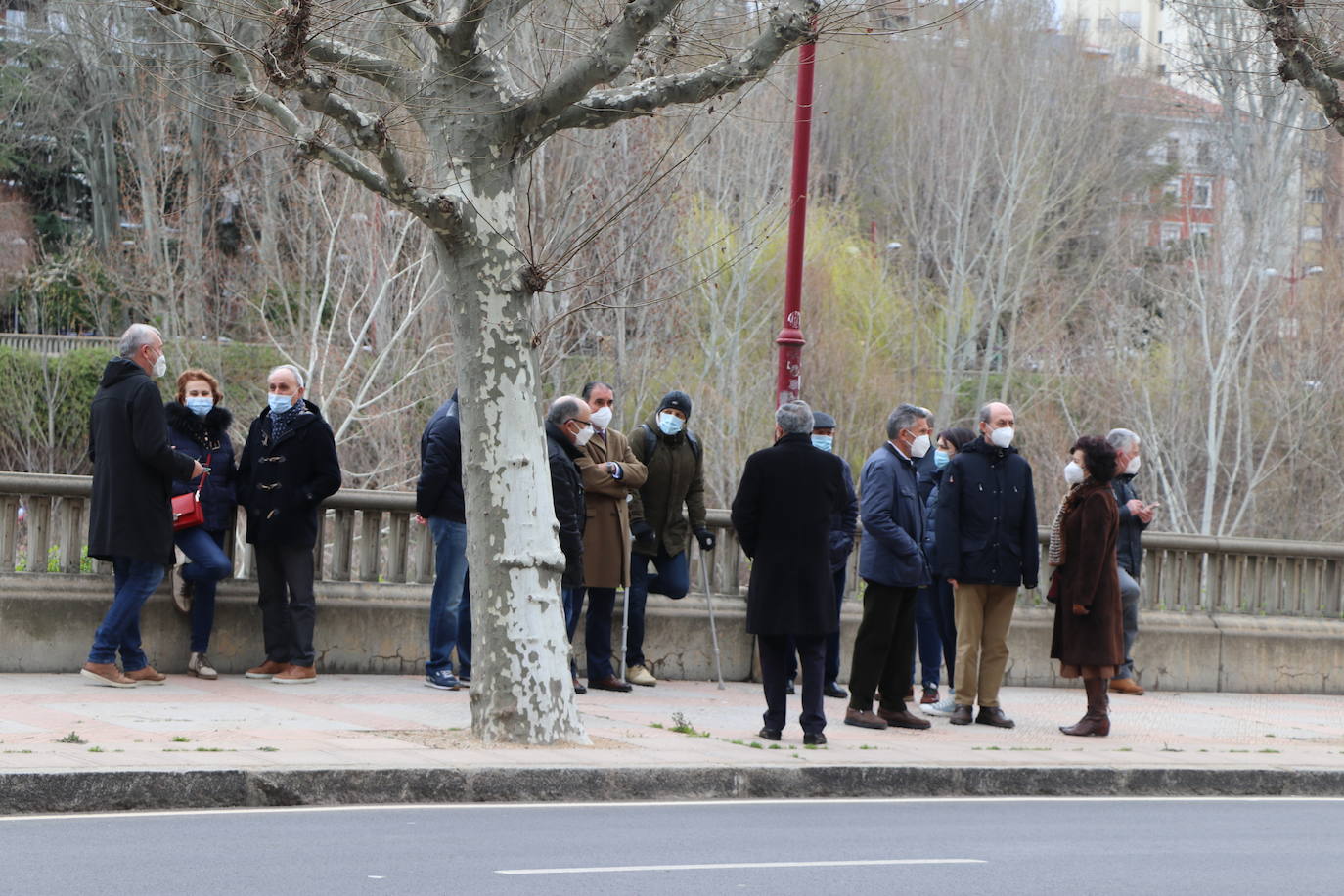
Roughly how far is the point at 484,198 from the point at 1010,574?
4.38 metres

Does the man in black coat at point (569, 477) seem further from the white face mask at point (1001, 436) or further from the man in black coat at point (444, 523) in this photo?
the white face mask at point (1001, 436)

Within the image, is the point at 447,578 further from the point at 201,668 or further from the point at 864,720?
the point at 864,720

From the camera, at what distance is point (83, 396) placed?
1580 inches

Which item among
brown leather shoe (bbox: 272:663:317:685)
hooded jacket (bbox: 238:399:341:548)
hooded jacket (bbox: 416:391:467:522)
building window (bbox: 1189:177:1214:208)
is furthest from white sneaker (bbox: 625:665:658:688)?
building window (bbox: 1189:177:1214:208)

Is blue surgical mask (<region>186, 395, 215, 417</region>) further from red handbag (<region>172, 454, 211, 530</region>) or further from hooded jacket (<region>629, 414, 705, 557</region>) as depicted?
hooded jacket (<region>629, 414, 705, 557</region>)

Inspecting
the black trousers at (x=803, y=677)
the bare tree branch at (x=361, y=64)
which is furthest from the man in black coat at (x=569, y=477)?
the bare tree branch at (x=361, y=64)

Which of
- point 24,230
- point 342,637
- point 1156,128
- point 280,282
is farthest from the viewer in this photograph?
point 1156,128

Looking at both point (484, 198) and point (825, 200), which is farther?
point (825, 200)

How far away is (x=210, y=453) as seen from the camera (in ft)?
42.5

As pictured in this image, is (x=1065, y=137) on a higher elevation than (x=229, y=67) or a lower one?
higher

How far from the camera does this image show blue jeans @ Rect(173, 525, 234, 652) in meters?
12.6

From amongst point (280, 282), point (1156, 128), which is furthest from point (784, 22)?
point (1156, 128)

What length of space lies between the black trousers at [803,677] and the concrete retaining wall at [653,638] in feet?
10.5

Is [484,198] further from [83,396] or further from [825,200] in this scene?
[825,200]
